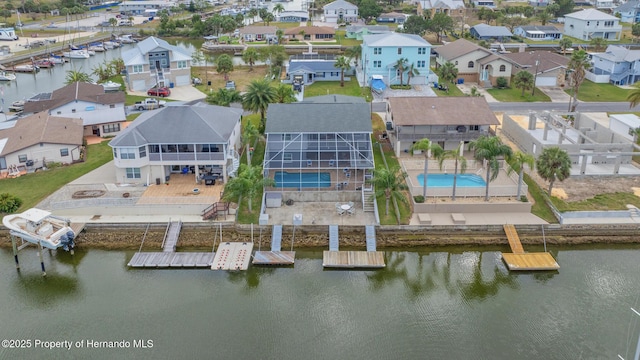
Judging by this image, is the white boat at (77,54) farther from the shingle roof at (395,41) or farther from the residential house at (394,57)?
the residential house at (394,57)

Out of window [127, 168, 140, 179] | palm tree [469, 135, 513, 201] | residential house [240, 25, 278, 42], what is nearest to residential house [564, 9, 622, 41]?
residential house [240, 25, 278, 42]

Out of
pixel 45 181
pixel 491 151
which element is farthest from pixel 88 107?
pixel 491 151

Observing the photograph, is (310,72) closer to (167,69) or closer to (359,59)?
(359,59)

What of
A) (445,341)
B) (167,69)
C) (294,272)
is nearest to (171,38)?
(167,69)

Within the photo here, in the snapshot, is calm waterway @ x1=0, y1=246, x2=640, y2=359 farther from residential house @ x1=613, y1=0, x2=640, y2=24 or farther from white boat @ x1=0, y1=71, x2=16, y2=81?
residential house @ x1=613, y1=0, x2=640, y2=24

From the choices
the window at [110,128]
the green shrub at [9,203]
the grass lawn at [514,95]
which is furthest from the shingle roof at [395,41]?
the green shrub at [9,203]
